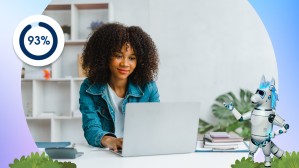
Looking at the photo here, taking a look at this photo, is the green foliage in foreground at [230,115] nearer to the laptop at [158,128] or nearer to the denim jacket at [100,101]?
the denim jacket at [100,101]

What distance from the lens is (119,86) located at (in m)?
1.68

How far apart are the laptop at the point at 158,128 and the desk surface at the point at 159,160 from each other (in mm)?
36

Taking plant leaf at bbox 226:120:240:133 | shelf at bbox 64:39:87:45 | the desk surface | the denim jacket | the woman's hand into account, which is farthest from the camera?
shelf at bbox 64:39:87:45

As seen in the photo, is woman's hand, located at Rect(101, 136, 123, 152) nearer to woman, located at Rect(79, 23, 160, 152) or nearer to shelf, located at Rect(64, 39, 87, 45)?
woman, located at Rect(79, 23, 160, 152)

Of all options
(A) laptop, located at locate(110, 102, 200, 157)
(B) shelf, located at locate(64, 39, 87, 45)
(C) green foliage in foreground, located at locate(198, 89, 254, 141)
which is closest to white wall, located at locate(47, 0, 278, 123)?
(C) green foliage in foreground, located at locate(198, 89, 254, 141)

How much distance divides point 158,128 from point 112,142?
26cm

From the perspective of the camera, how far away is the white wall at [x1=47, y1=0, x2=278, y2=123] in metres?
3.60

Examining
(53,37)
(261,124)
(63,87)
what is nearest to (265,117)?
(261,124)

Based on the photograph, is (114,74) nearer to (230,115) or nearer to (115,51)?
(115,51)

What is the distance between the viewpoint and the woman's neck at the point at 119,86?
5.47 ft

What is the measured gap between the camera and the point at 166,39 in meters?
3.63

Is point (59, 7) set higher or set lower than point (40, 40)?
higher

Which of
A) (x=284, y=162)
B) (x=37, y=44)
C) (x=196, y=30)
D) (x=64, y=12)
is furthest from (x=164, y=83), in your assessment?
(x=284, y=162)

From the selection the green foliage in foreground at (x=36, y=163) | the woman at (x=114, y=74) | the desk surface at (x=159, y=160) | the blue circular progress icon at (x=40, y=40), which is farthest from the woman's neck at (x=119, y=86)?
the green foliage in foreground at (x=36, y=163)
